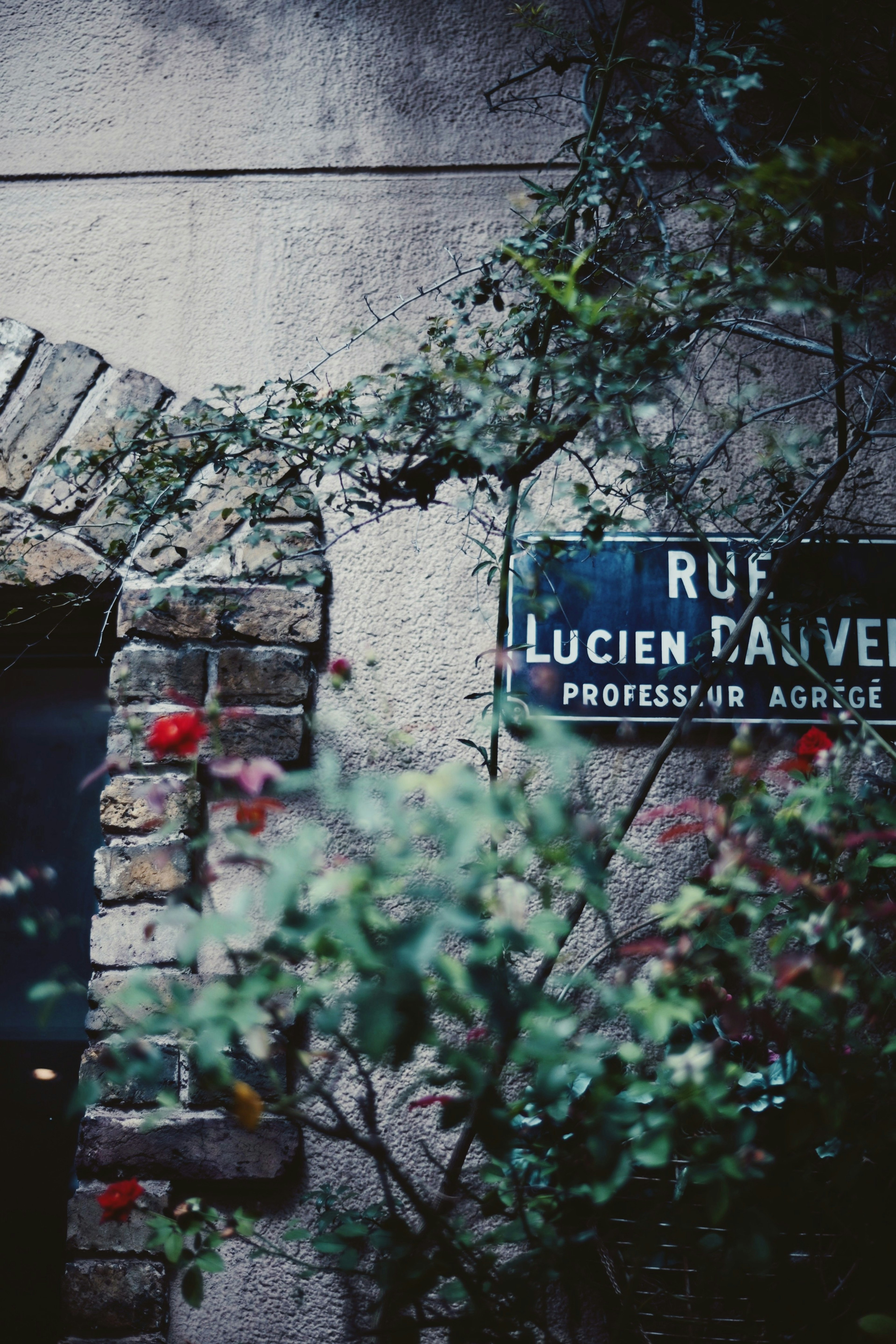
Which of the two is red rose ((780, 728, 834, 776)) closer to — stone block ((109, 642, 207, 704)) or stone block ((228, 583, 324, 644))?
stone block ((228, 583, 324, 644))

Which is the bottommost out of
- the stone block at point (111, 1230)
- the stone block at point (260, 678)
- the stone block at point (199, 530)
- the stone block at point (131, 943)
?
the stone block at point (111, 1230)

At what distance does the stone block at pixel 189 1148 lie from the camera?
1.53 meters

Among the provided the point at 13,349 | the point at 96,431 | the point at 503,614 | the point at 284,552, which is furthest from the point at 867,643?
the point at 13,349

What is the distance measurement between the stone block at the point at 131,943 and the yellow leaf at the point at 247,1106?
2.88ft

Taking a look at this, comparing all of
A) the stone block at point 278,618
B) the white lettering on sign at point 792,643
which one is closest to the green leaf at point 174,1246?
the stone block at point 278,618

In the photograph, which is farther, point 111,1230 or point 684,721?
point 111,1230

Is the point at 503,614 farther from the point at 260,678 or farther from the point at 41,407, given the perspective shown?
the point at 41,407

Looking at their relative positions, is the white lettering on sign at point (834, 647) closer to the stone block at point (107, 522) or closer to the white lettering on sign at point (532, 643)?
the white lettering on sign at point (532, 643)

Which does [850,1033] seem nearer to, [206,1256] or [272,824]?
[206,1256]

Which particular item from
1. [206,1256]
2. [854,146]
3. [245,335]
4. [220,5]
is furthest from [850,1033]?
[220,5]

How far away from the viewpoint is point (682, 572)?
1.73m

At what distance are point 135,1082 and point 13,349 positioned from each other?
1385 mm

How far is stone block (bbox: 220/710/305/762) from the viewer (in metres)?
1.67

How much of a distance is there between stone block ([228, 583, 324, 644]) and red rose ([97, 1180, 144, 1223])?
2.86ft
